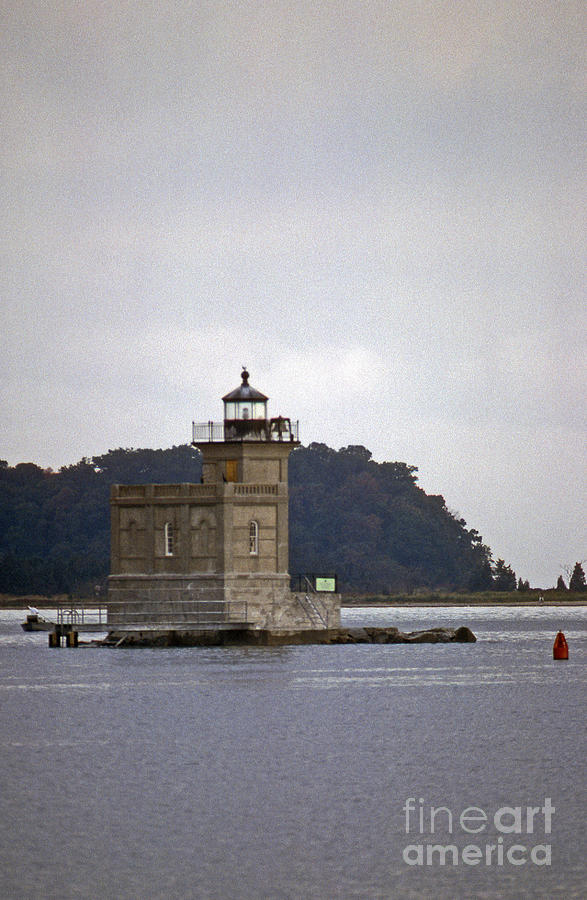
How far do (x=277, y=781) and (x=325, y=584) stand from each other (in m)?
41.0

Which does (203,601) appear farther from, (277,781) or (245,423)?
(277,781)

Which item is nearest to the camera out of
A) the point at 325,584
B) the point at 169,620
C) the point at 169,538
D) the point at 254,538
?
the point at 169,620

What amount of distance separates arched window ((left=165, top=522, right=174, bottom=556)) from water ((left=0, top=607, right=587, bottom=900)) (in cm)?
896

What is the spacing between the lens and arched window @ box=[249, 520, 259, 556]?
6962cm

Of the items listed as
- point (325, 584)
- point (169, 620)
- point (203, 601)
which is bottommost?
point (169, 620)

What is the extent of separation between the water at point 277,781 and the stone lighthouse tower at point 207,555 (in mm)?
7975

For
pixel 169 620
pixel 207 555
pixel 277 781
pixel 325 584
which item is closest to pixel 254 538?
pixel 207 555

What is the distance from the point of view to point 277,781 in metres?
31.7

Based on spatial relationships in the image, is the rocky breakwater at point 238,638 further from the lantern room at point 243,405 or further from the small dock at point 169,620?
the lantern room at point 243,405

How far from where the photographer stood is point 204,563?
6900 cm

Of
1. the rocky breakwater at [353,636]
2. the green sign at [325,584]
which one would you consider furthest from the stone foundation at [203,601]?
the green sign at [325,584]

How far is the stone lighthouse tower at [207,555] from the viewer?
6888 centimetres

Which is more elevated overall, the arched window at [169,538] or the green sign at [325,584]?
the arched window at [169,538]

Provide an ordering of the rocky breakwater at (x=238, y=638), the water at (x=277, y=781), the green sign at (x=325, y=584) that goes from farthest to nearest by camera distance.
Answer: the green sign at (x=325, y=584) < the rocky breakwater at (x=238, y=638) < the water at (x=277, y=781)
